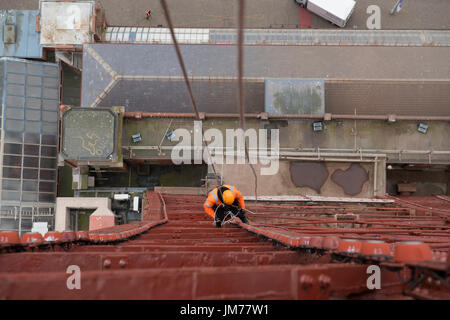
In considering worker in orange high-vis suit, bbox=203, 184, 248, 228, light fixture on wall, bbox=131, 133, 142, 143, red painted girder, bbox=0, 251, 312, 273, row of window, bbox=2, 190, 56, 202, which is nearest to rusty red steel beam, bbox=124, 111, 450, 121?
light fixture on wall, bbox=131, 133, 142, 143

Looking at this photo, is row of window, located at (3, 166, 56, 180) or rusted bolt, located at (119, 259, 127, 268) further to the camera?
row of window, located at (3, 166, 56, 180)

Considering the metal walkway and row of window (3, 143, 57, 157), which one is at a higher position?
the metal walkway

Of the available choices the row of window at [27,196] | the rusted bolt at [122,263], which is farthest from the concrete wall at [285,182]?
the rusted bolt at [122,263]

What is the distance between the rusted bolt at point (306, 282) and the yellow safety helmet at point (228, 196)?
764 centimetres

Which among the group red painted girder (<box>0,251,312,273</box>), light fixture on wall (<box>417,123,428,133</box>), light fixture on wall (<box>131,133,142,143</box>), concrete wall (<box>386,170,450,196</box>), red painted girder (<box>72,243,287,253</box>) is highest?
light fixture on wall (<box>417,123,428,133</box>)

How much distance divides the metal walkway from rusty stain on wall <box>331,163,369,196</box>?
1001cm

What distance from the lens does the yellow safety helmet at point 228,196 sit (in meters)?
11.2

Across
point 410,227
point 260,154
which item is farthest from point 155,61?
point 410,227

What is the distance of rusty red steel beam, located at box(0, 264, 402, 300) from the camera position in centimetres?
330

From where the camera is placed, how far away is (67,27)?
997 inches

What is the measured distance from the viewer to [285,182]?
21094mm

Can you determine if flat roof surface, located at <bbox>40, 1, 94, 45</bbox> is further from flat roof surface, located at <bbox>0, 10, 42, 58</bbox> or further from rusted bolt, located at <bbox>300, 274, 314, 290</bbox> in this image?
rusted bolt, located at <bbox>300, 274, 314, 290</bbox>
